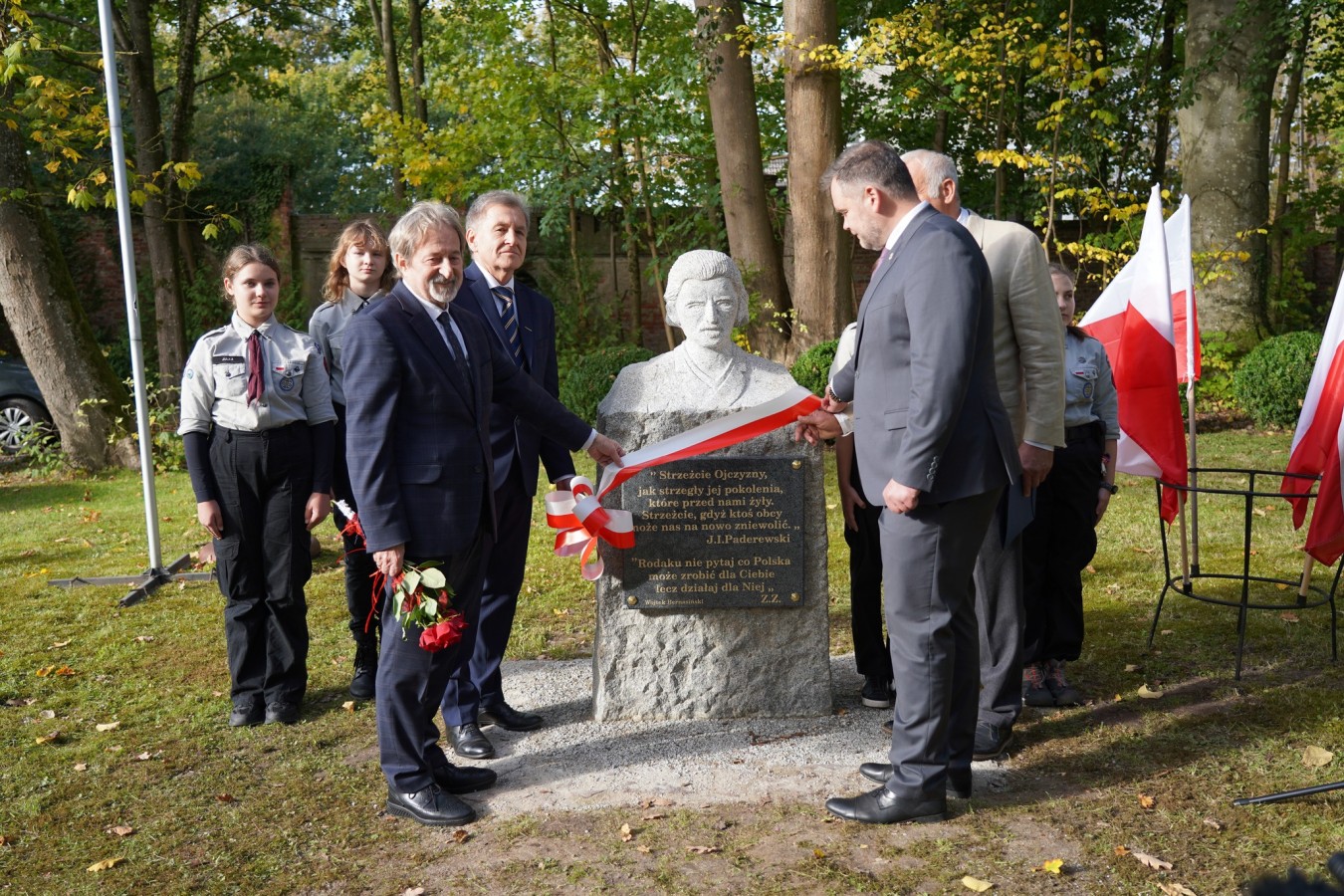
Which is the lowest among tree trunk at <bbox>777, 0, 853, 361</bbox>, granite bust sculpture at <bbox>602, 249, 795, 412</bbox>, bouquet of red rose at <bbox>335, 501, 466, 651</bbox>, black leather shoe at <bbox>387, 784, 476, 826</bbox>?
black leather shoe at <bbox>387, 784, 476, 826</bbox>

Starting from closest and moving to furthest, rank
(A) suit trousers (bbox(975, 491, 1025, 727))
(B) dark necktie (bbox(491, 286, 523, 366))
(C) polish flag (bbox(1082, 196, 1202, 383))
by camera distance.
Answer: (A) suit trousers (bbox(975, 491, 1025, 727)) → (B) dark necktie (bbox(491, 286, 523, 366)) → (C) polish flag (bbox(1082, 196, 1202, 383))

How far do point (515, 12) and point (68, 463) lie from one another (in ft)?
26.8

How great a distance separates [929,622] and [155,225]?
12.1 meters

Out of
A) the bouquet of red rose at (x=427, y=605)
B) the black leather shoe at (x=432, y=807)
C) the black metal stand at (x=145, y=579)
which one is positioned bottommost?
the black leather shoe at (x=432, y=807)

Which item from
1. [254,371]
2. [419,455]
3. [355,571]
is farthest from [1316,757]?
[254,371]

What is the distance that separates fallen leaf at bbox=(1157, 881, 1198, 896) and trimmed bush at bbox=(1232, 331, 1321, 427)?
9443 millimetres

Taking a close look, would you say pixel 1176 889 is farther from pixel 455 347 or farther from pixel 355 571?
pixel 355 571

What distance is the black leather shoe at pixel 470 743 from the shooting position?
416 cm

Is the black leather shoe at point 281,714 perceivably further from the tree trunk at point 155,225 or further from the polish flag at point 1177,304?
the tree trunk at point 155,225

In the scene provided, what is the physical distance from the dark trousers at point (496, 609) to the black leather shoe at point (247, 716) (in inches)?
34.9

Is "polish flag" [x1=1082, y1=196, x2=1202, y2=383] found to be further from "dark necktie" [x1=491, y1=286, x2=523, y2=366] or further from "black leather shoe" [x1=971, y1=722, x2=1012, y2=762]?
"dark necktie" [x1=491, y1=286, x2=523, y2=366]

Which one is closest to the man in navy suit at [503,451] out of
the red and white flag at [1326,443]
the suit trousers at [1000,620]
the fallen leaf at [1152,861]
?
the suit trousers at [1000,620]

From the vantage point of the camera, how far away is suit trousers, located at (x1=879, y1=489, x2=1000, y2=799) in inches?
135

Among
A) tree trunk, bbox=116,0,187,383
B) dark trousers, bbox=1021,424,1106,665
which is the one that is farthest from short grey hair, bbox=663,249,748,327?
tree trunk, bbox=116,0,187,383
